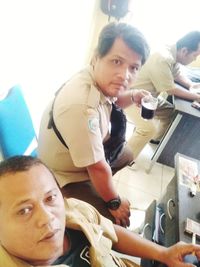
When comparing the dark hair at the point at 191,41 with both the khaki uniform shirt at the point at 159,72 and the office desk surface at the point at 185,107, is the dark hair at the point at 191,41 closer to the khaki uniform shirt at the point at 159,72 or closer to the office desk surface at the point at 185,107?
the khaki uniform shirt at the point at 159,72

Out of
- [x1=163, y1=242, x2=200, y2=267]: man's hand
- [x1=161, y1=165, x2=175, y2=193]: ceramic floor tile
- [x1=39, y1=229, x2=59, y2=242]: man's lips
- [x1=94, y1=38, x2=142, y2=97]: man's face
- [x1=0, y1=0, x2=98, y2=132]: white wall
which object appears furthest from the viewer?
[x1=161, y1=165, x2=175, y2=193]: ceramic floor tile

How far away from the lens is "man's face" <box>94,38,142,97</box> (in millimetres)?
1228

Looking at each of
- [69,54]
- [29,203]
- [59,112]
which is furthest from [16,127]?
[69,54]

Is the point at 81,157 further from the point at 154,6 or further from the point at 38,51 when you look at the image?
the point at 154,6

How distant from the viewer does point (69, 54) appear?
2381mm

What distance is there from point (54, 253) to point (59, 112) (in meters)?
0.59

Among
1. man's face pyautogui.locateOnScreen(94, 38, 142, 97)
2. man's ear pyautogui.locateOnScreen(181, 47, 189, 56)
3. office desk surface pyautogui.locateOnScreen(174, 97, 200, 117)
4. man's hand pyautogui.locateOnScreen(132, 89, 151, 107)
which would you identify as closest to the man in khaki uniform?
man's face pyautogui.locateOnScreen(94, 38, 142, 97)

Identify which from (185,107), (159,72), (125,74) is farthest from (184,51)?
(125,74)

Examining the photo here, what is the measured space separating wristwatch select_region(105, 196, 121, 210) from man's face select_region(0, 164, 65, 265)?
20.3 inches

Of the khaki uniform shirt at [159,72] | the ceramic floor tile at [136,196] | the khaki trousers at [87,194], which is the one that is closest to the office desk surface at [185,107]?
the khaki uniform shirt at [159,72]

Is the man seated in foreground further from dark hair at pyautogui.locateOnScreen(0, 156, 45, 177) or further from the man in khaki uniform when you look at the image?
the man in khaki uniform

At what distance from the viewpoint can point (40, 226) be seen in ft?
2.33

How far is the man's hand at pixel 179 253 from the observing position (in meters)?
0.98

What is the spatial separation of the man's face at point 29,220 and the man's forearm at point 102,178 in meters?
0.43
